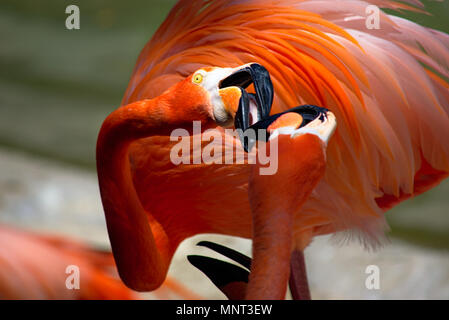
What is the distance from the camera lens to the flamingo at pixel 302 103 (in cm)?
133

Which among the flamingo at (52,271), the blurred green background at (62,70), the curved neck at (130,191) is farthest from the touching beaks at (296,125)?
the blurred green background at (62,70)

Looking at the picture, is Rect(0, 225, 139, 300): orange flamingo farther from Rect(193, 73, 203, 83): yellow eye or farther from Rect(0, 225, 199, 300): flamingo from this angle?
Rect(193, 73, 203, 83): yellow eye

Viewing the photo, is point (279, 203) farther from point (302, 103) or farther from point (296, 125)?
point (302, 103)

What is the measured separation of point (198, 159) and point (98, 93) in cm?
190

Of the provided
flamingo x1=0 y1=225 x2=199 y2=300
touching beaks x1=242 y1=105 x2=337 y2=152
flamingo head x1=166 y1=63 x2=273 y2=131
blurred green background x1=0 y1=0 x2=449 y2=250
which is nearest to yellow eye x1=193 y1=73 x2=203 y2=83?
flamingo head x1=166 y1=63 x2=273 y2=131

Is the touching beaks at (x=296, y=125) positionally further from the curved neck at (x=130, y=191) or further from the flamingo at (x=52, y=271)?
the flamingo at (x=52, y=271)

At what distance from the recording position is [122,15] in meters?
3.04

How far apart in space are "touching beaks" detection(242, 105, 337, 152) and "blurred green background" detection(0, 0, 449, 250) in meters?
2.13

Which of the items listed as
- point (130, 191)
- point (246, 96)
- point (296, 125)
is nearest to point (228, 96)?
point (246, 96)

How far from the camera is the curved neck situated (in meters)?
1.10

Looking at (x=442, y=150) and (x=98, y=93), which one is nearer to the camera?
(x=442, y=150)

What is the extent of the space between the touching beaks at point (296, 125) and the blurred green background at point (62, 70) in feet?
7.00
